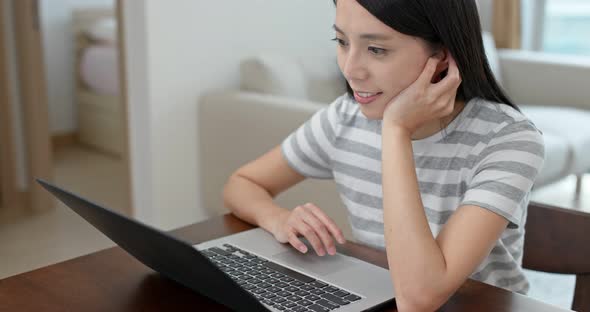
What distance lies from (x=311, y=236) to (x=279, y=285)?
0.16 meters

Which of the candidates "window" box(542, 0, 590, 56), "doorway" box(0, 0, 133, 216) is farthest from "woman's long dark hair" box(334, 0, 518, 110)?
"window" box(542, 0, 590, 56)

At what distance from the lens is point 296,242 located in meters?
1.23

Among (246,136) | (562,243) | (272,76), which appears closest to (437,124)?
(562,243)

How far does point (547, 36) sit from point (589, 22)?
0.89 feet

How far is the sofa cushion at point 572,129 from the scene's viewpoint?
3.33 metres

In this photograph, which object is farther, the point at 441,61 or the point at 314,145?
the point at 314,145

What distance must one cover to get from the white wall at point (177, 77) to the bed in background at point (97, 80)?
62.5 inches

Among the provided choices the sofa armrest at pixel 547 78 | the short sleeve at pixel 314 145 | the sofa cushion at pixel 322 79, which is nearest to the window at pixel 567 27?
the sofa armrest at pixel 547 78

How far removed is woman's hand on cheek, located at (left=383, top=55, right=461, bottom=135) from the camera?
3.84ft

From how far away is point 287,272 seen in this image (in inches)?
44.8

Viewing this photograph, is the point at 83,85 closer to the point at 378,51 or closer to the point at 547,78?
the point at 547,78

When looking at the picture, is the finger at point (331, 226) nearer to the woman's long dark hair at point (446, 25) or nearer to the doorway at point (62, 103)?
the woman's long dark hair at point (446, 25)

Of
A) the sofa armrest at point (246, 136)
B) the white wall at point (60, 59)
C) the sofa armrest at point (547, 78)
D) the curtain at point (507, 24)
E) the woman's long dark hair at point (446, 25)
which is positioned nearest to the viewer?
the woman's long dark hair at point (446, 25)

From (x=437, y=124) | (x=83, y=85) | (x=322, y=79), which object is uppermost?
(x=437, y=124)
